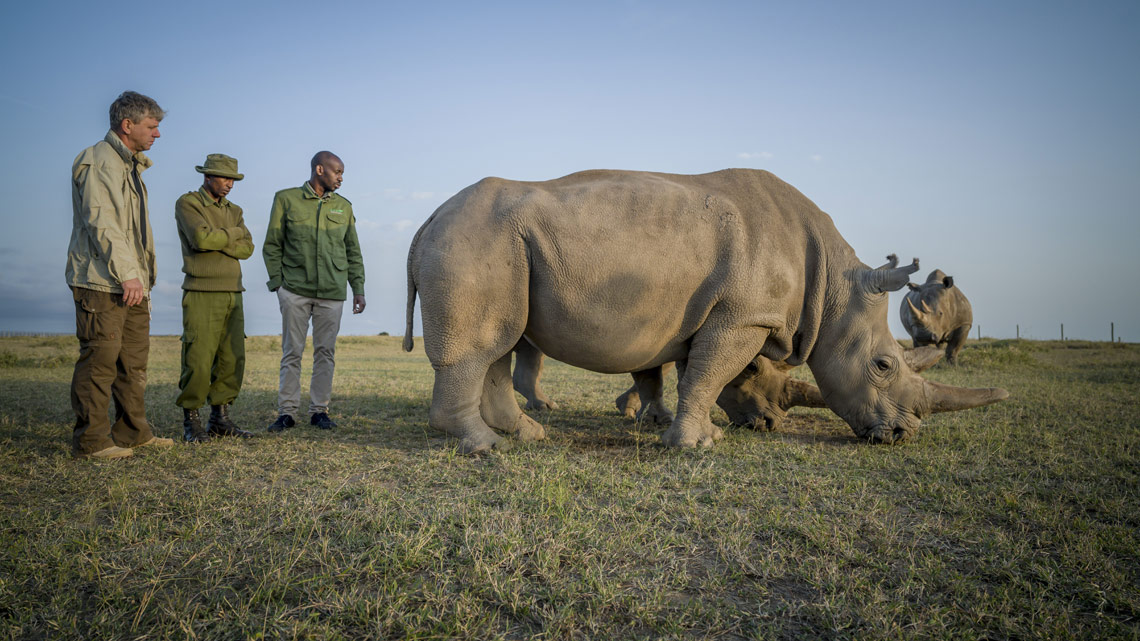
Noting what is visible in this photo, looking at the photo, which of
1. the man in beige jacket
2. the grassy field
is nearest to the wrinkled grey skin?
the grassy field

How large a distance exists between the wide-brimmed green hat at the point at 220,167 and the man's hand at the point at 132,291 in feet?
3.94

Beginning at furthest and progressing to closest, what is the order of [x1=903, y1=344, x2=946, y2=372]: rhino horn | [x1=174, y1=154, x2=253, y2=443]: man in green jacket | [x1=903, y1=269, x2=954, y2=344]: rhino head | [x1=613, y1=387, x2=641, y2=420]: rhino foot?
[x1=903, y1=269, x2=954, y2=344]: rhino head, [x1=613, y1=387, x2=641, y2=420]: rhino foot, [x1=903, y1=344, x2=946, y2=372]: rhino horn, [x1=174, y1=154, x2=253, y2=443]: man in green jacket

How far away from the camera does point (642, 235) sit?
499 centimetres

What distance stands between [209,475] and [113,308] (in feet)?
4.86

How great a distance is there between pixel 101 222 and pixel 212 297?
102 centimetres

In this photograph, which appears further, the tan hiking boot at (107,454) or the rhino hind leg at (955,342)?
the rhino hind leg at (955,342)

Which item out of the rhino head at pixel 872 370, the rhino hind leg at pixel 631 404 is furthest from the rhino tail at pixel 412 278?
the rhino head at pixel 872 370

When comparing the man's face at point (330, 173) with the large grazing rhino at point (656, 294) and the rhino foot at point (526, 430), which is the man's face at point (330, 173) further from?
the rhino foot at point (526, 430)

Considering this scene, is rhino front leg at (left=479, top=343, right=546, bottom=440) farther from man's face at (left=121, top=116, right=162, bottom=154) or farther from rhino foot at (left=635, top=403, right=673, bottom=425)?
man's face at (left=121, top=116, right=162, bottom=154)

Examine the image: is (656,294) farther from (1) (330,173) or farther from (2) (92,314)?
(2) (92,314)

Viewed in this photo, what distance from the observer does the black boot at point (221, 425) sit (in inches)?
219

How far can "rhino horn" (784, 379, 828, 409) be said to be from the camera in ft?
19.9

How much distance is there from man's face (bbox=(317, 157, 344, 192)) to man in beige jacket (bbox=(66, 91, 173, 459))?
5.09ft

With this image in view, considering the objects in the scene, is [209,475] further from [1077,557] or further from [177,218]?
[1077,557]
